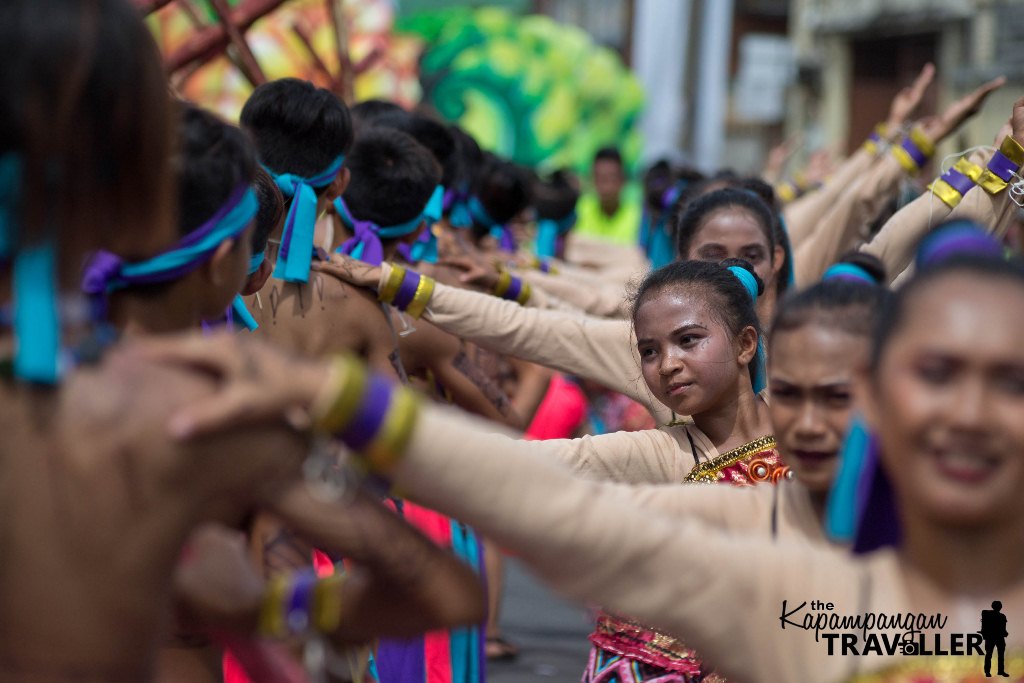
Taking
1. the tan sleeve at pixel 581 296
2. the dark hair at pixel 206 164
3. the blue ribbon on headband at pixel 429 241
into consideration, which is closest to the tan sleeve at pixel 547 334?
the blue ribbon on headband at pixel 429 241

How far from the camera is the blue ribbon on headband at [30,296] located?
1750 mm

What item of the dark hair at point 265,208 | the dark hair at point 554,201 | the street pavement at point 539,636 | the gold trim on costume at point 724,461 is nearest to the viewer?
the dark hair at point 265,208

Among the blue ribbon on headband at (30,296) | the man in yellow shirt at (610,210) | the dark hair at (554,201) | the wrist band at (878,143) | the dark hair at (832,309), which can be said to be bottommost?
the blue ribbon on headband at (30,296)

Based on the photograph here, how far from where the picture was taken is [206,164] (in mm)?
2316

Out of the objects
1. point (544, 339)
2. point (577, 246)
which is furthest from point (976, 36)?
point (544, 339)

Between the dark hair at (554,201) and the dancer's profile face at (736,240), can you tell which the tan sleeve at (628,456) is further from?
the dark hair at (554,201)

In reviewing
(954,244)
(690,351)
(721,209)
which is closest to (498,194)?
(721,209)

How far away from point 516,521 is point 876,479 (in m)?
0.52

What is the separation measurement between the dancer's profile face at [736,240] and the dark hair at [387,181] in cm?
89

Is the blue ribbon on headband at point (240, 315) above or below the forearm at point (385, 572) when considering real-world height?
above

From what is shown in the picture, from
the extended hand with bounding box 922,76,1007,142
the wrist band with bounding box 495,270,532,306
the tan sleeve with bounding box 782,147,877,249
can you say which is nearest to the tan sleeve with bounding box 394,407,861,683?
the wrist band with bounding box 495,270,532,306

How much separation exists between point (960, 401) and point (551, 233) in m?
8.05

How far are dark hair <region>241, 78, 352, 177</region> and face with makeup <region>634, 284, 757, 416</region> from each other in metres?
0.98
